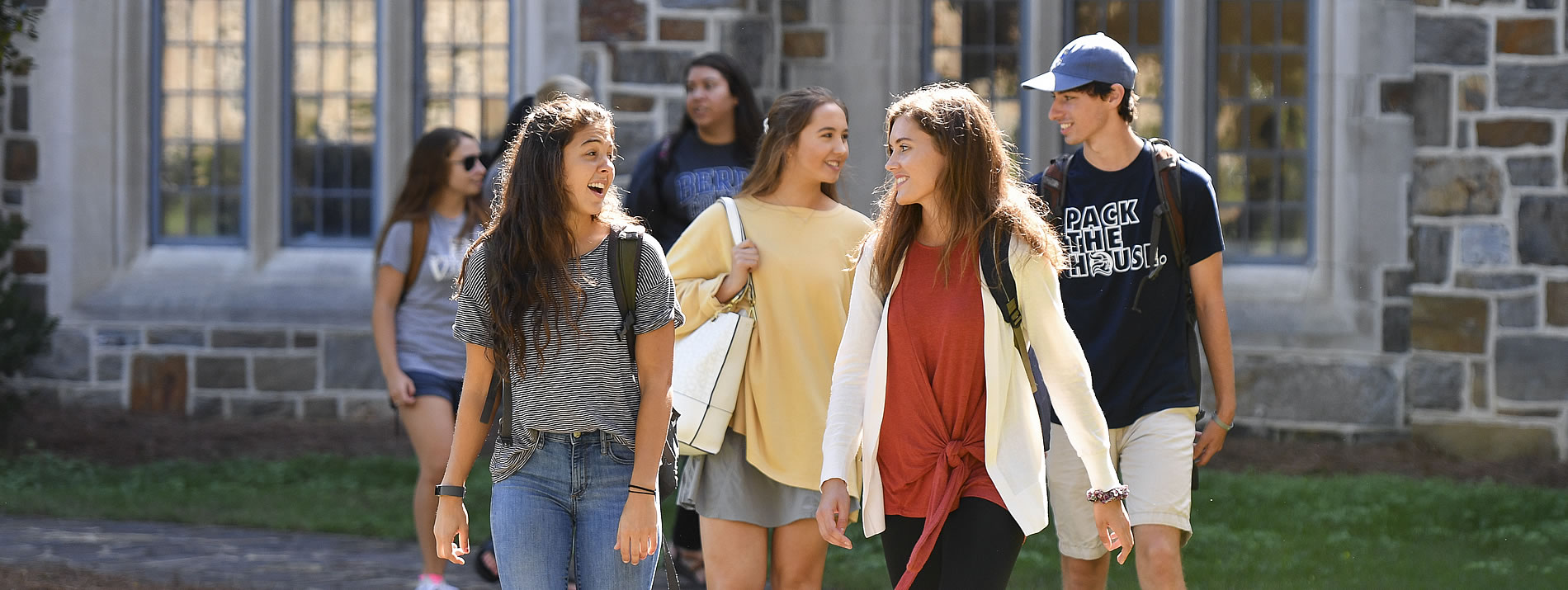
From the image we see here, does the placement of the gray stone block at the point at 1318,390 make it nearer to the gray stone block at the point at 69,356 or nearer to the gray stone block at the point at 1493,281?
the gray stone block at the point at 1493,281

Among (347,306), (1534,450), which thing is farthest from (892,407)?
(347,306)

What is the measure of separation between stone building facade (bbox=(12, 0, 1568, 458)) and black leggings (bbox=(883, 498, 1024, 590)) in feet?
17.7

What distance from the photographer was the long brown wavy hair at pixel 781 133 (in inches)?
161

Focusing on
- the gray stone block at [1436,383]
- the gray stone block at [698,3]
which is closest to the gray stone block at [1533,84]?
the gray stone block at [1436,383]

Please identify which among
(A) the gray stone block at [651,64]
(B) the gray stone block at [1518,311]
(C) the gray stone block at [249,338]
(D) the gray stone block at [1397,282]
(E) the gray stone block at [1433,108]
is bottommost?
(C) the gray stone block at [249,338]

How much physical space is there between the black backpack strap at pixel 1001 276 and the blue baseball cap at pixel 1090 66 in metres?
0.80

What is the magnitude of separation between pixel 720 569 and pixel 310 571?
2.56 meters

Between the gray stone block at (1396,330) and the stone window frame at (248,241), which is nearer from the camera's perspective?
the gray stone block at (1396,330)

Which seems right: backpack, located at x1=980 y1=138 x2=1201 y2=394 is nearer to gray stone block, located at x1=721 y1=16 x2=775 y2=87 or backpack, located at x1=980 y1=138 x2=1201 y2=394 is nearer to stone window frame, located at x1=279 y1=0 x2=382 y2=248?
gray stone block, located at x1=721 y1=16 x2=775 y2=87

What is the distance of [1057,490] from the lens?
13.1 feet

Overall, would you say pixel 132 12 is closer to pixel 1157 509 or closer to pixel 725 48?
pixel 725 48

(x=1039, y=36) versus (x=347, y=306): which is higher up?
(x=1039, y=36)

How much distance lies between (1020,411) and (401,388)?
2.68 meters

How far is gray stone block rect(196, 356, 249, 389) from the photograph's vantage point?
9484 mm
